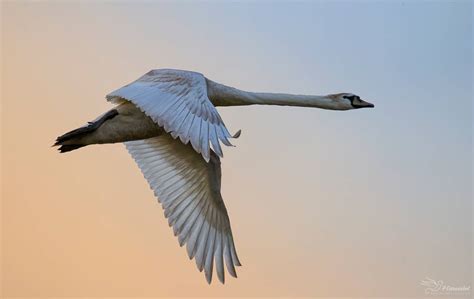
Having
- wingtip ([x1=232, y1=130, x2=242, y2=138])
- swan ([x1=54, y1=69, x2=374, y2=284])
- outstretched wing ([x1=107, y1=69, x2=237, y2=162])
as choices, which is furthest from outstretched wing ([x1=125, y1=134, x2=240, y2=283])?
wingtip ([x1=232, y1=130, x2=242, y2=138])

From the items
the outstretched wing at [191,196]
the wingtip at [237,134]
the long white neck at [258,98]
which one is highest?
the long white neck at [258,98]

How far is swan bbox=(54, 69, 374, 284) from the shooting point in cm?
1031

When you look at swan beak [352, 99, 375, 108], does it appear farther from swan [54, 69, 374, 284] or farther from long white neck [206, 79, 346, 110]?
long white neck [206, 79, 346, 110]

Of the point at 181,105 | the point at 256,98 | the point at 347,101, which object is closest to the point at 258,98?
the point at 256,98

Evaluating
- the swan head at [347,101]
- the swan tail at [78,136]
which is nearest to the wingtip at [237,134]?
the swan tail at [78,136]

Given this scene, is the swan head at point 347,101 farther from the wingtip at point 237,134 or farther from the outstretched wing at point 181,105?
the wingtip at point 237,134

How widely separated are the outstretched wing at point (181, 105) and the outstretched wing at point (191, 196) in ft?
5.70

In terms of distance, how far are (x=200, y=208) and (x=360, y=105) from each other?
2237 mm

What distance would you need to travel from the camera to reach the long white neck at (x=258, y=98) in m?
12.0

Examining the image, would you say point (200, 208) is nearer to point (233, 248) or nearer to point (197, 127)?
point (233, 248)

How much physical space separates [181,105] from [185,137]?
0.58m

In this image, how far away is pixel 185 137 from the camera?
32.8ft

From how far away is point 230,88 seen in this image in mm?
12125

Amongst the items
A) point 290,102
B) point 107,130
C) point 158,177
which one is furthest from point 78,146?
point 290,102
